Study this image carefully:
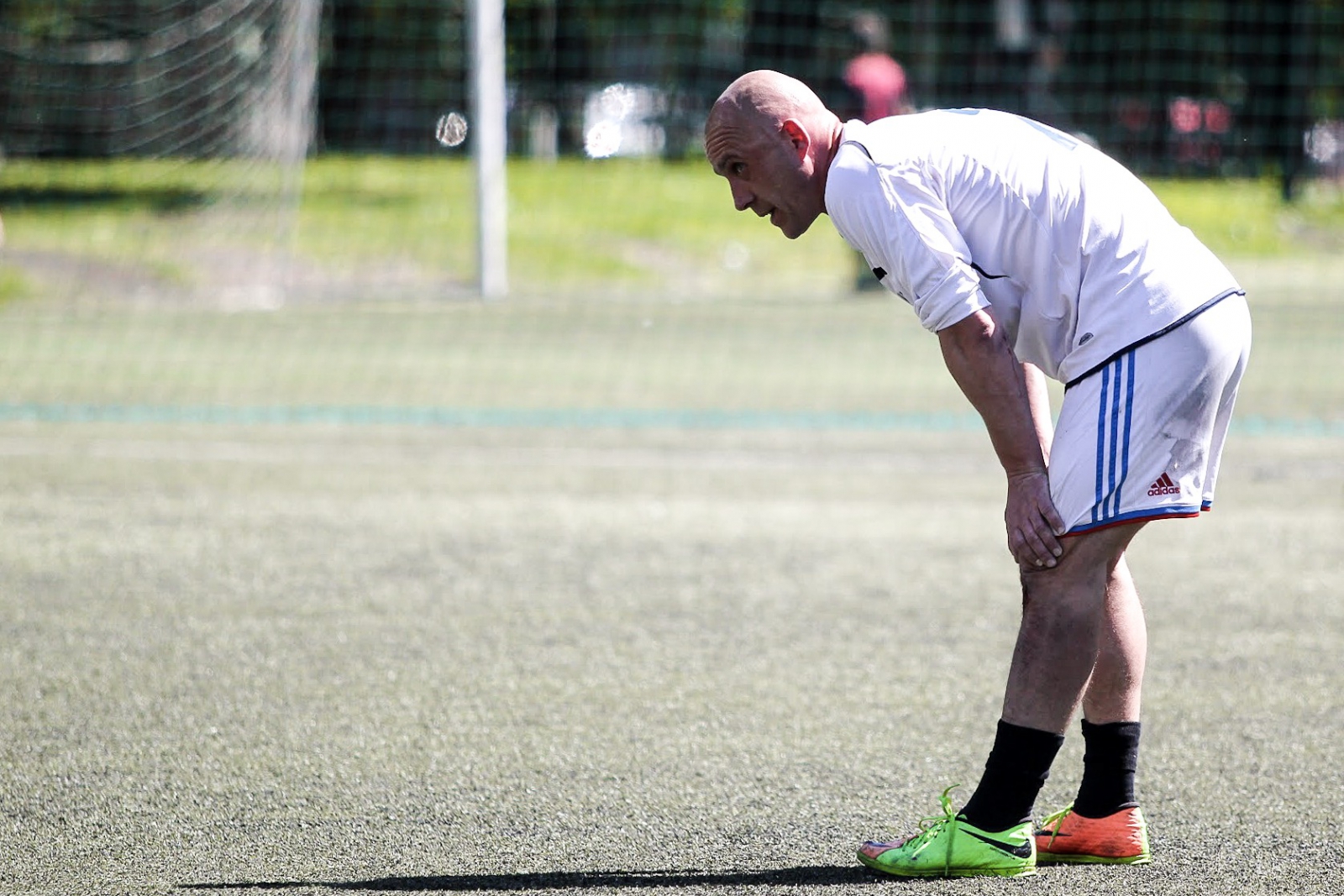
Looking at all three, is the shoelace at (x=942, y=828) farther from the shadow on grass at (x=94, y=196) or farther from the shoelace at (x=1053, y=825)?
the shadow on grass at (x=94, y=196)

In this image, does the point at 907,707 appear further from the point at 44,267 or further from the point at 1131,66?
the point at 1131,66

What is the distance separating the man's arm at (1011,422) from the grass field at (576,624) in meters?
0.69

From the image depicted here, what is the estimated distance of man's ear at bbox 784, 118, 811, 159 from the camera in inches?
120

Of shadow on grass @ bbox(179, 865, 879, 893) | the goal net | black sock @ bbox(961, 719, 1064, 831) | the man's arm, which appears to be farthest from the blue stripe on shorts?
the goal net

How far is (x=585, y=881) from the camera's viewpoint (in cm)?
313

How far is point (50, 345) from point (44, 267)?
5.26m

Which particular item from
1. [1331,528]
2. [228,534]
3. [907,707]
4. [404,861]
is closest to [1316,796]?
[907,707]

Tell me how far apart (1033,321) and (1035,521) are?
386 millimetres

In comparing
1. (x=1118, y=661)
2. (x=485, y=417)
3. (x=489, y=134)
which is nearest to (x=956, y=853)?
(x=1118, y=661)

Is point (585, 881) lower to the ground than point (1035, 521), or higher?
lower

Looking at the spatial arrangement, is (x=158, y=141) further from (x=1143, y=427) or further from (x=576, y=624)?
(x=1143, y=427)

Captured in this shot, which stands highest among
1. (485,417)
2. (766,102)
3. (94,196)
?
(766,102)

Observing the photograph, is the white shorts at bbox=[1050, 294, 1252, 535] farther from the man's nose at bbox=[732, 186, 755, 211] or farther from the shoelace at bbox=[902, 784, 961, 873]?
the man's nose at bbox=[732, 186, 755, 211]

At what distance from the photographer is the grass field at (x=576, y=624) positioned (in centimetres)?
336
